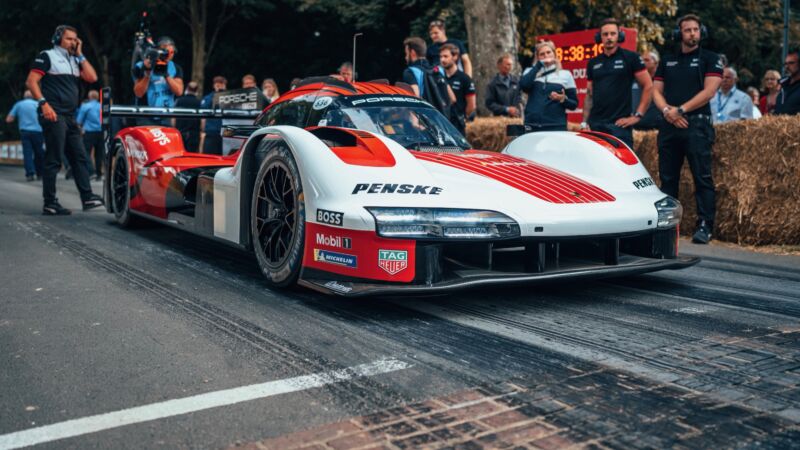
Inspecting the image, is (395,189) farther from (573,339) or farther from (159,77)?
(159,77)

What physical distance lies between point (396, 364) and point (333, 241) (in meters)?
1.06

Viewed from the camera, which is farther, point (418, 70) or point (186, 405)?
point (418, 70)

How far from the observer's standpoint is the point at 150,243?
668cm

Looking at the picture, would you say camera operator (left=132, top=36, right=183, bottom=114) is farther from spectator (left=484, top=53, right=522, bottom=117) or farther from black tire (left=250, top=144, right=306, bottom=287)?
black tire (left=250, top=144, right=306, bottom=287)

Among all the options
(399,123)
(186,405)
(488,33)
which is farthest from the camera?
(488,33)

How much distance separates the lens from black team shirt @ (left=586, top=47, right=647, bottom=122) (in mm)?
7602

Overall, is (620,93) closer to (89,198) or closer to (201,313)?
(201,313)

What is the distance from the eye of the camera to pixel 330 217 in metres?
4.07

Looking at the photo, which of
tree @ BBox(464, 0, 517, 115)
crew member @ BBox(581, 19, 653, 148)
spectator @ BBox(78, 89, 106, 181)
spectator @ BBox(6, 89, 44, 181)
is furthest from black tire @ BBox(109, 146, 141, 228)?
spectator @ BBox(78, 89, 106, 181)

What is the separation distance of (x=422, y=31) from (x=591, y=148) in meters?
17.4

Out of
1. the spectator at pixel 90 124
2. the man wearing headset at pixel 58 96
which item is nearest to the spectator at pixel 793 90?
the man wearing headset at pixel 58 96

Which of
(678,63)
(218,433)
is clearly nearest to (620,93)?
→ (678,63)

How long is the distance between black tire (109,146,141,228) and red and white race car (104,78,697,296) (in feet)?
5.98

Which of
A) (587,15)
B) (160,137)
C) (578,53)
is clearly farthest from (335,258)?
(587,15)
